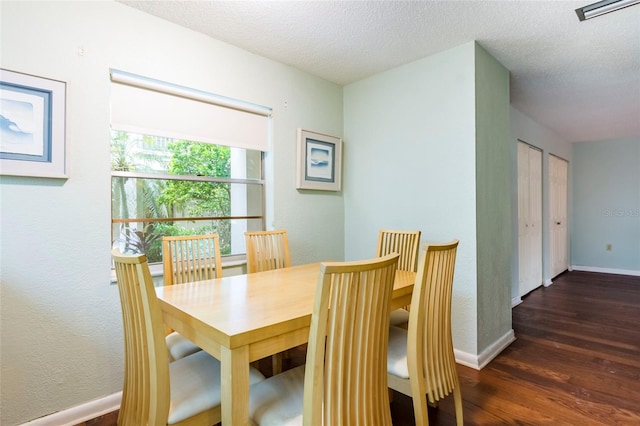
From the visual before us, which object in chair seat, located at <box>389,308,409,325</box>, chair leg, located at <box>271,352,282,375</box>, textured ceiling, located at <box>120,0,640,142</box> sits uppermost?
textured ceiling, located at <box>120,0,640,142</box>

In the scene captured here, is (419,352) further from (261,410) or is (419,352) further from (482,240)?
(482,240)

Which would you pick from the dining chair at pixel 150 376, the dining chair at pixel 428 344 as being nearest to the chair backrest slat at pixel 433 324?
the dining chair at pixel 428 344

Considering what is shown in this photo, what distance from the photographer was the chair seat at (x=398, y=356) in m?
1.46

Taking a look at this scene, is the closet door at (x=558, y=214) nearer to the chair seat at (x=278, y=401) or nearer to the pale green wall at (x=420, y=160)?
the pale green wall at (x=420, y=160)

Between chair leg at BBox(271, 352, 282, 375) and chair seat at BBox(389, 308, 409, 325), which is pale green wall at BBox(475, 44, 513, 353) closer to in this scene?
chair seat at BBox(389, 308, 409, 325)

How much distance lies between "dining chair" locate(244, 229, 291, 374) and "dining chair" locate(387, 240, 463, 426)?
39.3 inches

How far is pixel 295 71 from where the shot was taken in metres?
2.88

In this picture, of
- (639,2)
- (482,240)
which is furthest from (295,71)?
(639,2)

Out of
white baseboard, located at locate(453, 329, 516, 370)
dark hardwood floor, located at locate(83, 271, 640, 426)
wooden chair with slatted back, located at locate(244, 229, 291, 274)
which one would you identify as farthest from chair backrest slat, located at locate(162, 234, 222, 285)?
white baseboard, located at locate(453, 329, 516, 370)

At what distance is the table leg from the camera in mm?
1032

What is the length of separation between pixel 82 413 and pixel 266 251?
1.35m

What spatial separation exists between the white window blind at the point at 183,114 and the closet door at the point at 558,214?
4714mm

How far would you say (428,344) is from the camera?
1.47 metres

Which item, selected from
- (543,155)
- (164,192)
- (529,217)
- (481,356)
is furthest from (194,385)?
(543,155)
